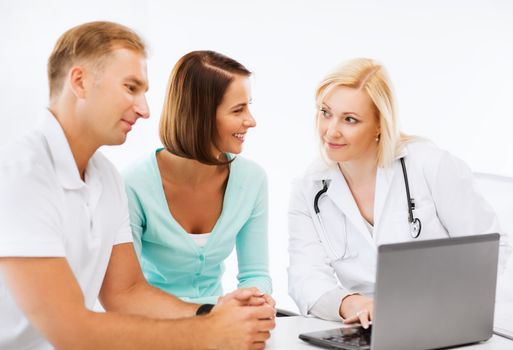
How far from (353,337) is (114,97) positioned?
0.85m

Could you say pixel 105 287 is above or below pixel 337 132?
below

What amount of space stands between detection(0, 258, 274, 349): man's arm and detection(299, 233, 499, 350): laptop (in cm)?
21

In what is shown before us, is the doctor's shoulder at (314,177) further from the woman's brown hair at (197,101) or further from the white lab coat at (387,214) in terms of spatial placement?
the woman's brown hair at (197,101)

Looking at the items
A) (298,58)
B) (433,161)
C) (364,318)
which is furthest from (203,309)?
(298,58)

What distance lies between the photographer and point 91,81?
191 centimetres

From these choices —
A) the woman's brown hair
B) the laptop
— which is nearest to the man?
the laptop

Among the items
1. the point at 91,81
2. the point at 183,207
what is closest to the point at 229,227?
the point at 183,207

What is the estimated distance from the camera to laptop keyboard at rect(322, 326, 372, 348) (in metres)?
1.75

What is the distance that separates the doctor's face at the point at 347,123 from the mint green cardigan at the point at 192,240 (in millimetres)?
399

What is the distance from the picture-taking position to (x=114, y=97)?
1.95m

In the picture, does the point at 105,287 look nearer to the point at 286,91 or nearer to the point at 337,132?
the point at 337,132

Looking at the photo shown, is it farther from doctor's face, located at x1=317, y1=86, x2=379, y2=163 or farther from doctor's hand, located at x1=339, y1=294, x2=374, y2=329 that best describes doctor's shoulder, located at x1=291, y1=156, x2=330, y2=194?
doctor's hand, located at x1=339, y1=294, x2=374, y2=329

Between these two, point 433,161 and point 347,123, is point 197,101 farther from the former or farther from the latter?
point 433,161

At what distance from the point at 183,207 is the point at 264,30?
2.05m
